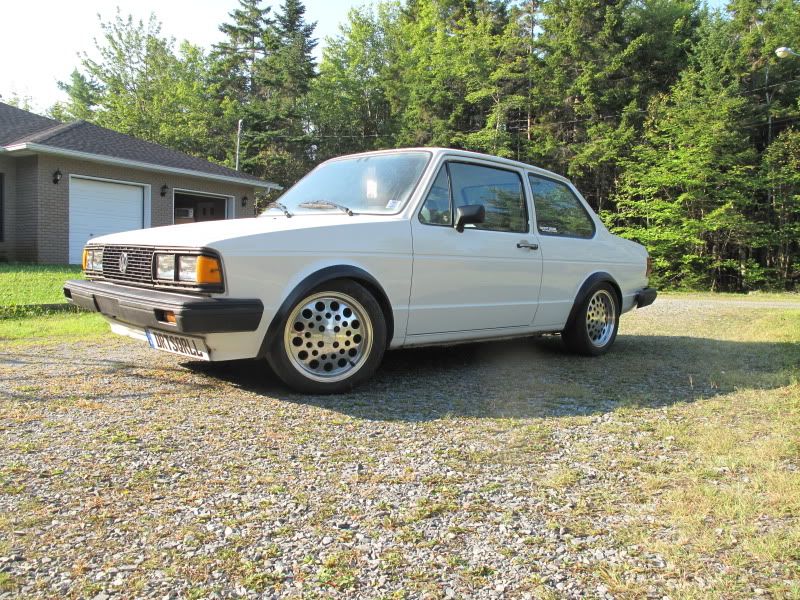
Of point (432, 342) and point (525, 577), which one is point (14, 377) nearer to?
point (432, 342)

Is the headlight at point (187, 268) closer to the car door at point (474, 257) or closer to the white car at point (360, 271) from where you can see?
the white car at point (360, 271)

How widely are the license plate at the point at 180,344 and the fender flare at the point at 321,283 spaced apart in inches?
13.7

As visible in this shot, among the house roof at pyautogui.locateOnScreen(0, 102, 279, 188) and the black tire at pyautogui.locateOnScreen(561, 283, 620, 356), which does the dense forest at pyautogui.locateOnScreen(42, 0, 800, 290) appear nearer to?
the house roof at pyautogui.locateOnScreen(0, 102, 279, 188)

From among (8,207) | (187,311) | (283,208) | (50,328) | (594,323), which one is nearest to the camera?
(187,311)

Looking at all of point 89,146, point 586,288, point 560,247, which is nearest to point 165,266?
point 560,247

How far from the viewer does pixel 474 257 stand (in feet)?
15.2

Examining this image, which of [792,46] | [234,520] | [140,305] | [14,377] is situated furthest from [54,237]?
[792,46]

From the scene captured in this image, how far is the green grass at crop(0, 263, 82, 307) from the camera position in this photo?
822 cm

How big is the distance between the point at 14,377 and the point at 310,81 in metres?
38.5

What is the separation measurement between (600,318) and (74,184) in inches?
562

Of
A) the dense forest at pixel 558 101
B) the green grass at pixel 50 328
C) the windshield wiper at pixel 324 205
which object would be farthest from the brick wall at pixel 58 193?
the dense forest at pixel 558 101

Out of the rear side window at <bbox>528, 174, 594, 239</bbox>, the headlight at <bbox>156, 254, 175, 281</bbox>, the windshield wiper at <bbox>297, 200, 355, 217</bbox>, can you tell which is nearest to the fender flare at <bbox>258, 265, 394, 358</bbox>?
the windshield wiper at <bbox>297, 200, 355, 217</bbox>

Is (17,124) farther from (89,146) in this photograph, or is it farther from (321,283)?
(321,283)

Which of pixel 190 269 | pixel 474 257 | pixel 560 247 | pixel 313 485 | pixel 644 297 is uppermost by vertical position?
pixel 560 247
